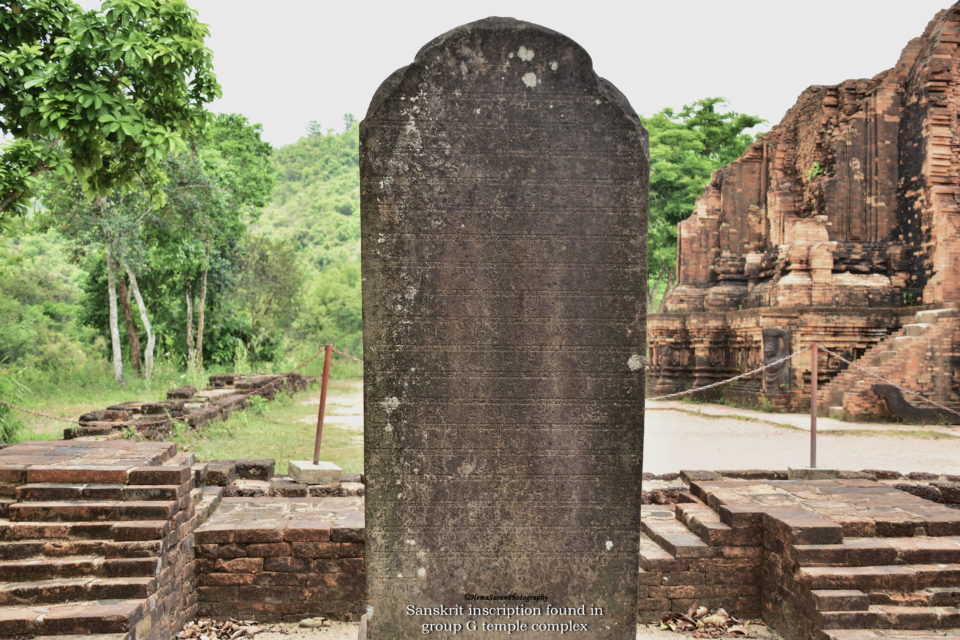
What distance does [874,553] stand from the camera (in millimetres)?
3979

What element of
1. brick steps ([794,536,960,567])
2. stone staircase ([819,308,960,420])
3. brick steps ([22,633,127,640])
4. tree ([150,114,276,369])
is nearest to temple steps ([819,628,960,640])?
brick steps ([794,536,960,567])

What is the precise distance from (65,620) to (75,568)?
1.65ft

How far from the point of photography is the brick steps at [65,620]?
3199 mm

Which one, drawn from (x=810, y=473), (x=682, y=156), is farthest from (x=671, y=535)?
(x=682, y=156)

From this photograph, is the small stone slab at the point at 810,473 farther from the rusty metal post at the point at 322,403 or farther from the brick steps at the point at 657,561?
the rusty metal post at the point at 322,403

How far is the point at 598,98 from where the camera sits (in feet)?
9.17

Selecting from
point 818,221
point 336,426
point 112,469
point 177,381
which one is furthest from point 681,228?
point 112,469

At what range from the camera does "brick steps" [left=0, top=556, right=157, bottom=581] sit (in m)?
3.60

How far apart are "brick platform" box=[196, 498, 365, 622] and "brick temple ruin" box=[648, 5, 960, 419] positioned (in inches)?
431

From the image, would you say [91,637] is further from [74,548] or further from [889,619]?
[889,619]

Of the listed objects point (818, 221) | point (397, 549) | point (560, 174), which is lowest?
point (397, 549)

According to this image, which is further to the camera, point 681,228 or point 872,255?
point 681,228

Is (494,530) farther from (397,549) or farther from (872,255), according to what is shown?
(872,255)

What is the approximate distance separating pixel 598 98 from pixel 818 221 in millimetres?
14300
